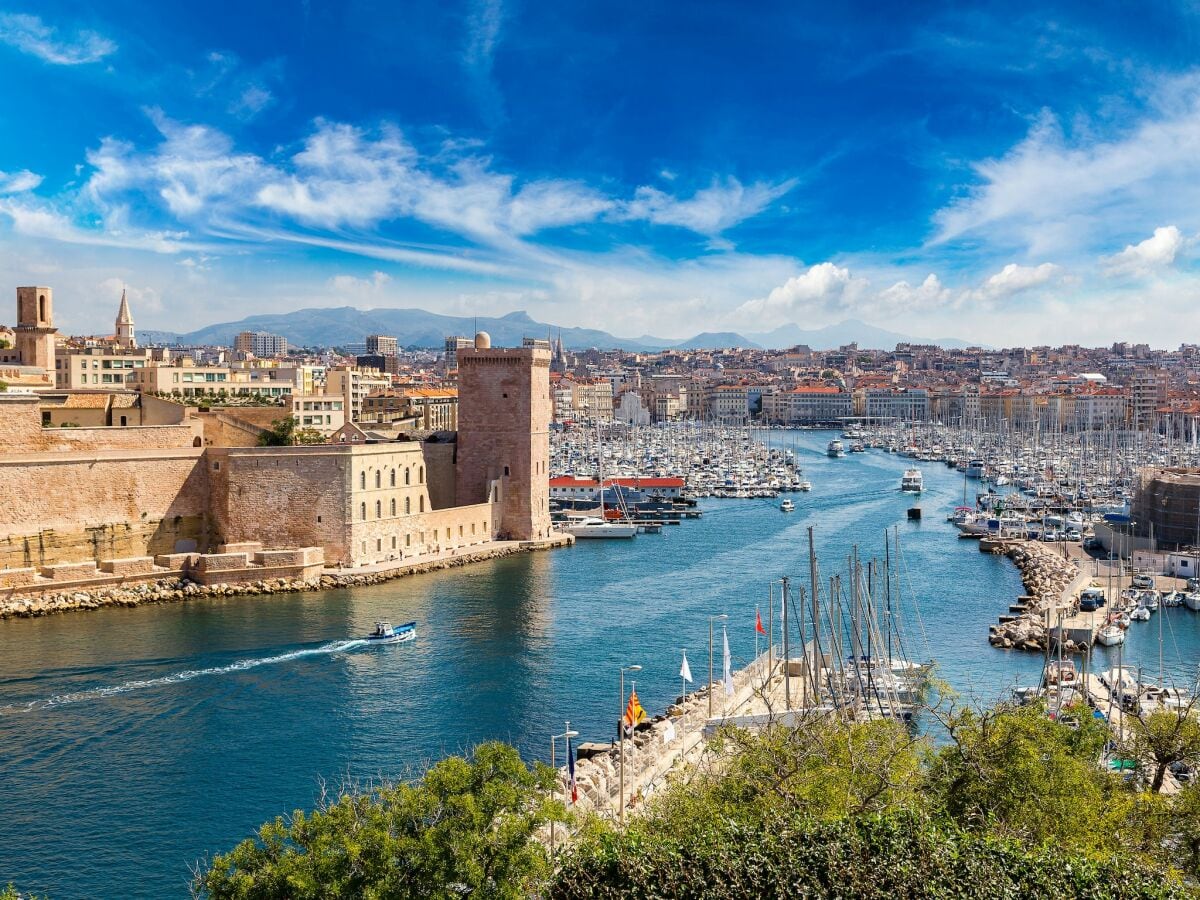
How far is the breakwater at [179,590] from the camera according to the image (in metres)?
20.9

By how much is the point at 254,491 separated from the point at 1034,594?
17.3 metres

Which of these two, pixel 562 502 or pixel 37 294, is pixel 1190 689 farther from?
pixel 37 294

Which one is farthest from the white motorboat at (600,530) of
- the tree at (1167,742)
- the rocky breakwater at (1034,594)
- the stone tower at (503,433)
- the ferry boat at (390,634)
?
the tree at (1167,742)

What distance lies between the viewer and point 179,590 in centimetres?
2262

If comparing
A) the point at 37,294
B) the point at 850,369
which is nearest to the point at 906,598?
the point at 37,294

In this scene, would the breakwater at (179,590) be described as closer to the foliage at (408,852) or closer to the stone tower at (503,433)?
the stone tower at (503,433)

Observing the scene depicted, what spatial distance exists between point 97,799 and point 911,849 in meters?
9.05

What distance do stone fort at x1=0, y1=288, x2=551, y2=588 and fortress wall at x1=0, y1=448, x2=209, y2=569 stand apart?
2 cm

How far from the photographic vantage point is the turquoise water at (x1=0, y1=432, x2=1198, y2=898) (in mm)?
11945

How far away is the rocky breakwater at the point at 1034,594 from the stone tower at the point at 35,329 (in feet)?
96.7

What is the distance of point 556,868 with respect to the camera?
28.2ft

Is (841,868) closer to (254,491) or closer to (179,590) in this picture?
(179,590)

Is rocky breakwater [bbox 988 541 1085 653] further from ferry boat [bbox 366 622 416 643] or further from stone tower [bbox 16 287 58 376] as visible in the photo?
stone tower [bbox 16 287 58 376]

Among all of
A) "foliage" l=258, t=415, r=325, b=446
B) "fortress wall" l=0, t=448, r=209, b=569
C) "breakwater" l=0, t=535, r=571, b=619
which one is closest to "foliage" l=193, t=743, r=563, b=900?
"breakwater" l=0, t=535, r=571, b=619
